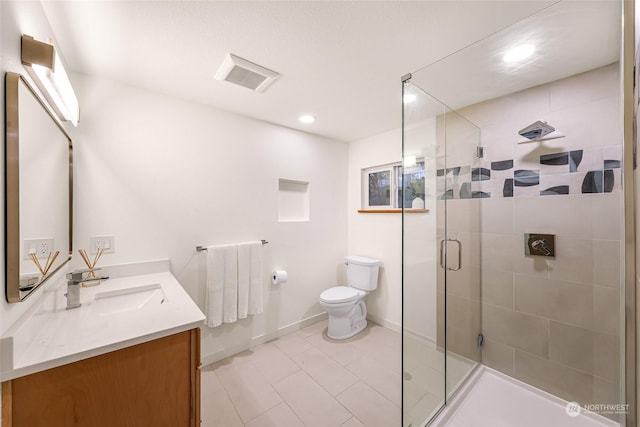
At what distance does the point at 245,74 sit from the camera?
1673 millimetres

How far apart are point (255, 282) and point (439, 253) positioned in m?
1.63

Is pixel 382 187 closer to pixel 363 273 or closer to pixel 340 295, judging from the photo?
pixel 363 273

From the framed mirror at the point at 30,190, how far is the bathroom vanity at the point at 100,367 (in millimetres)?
170

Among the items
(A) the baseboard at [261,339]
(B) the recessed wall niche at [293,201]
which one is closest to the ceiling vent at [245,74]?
(B) the recessed wall niche at [293,201]

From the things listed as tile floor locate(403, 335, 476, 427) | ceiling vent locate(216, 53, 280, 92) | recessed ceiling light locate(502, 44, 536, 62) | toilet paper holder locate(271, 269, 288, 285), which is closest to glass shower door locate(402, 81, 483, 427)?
tile floor locate(403, 335, 476, 427)

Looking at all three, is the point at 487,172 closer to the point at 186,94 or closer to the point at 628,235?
the point at 628,235

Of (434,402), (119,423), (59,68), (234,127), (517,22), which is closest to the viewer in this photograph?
(119,423)

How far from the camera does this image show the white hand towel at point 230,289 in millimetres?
2170

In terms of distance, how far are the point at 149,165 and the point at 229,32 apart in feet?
3.83

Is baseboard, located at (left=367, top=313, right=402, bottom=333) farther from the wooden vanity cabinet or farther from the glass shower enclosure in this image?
the wooden vanity cabinet

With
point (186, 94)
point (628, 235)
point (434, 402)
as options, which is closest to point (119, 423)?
point (434, 402)

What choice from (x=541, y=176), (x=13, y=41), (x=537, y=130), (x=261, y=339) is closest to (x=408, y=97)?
(x=537, y=130)

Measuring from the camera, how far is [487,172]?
1.94 meters

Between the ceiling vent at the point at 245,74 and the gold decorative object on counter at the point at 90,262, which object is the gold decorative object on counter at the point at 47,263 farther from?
the ceiling vent at the point at 245,74
